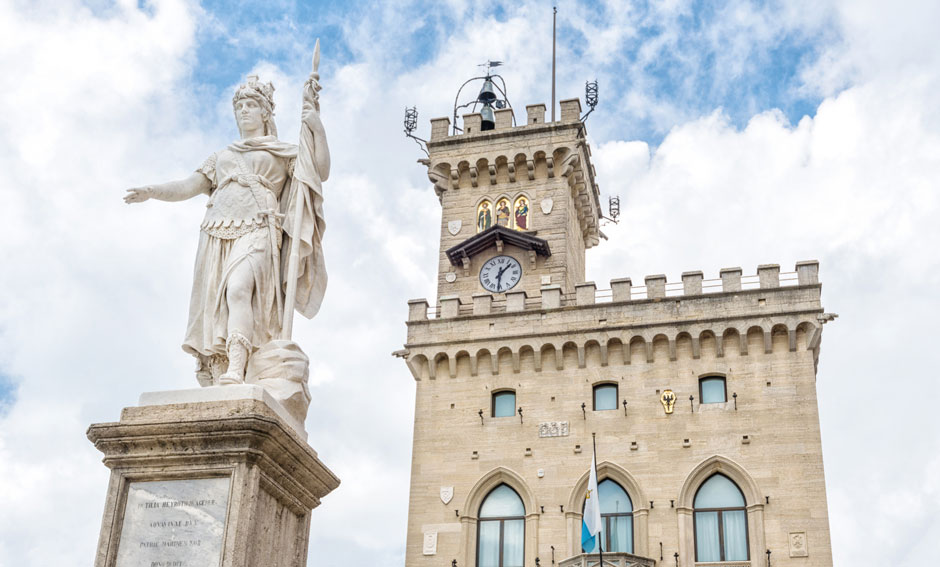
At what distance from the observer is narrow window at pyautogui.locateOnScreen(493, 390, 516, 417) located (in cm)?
3045

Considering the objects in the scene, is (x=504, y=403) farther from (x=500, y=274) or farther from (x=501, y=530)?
(x=500, y=274)

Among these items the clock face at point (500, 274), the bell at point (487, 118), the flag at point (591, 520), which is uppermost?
the bell at point (487, 118)

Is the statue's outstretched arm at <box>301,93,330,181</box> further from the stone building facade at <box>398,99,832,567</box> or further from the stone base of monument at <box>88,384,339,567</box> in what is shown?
the stone building facade at <box>398,99,832,567</box>

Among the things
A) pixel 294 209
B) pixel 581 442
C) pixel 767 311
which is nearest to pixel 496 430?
pixel 581 442

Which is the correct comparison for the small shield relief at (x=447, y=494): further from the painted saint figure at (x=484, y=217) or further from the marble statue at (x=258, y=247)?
the marble statue at (x=258, y=247)

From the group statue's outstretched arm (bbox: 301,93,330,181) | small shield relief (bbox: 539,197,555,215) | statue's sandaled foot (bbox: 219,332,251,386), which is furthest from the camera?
small shield relief (bbox: 539,197,555,215)

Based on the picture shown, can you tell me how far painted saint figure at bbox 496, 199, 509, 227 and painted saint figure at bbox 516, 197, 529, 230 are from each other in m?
0.36

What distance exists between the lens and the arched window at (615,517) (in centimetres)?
2797

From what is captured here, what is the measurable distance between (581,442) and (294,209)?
75.5 ft

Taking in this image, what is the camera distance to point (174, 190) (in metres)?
7.20

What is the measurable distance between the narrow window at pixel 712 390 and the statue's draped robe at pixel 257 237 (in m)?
23.2

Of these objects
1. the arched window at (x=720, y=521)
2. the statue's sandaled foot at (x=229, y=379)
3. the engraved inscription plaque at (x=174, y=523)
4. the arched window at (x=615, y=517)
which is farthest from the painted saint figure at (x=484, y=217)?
the engraved inscription plaque at (x=174, y=523)

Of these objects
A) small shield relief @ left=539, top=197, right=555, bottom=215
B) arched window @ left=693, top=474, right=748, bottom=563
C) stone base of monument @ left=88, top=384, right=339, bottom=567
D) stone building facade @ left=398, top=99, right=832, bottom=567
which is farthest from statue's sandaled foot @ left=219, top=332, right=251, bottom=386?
small shield relief @ left=539, top=197, right=555, bottom=215

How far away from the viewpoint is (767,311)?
29.4m
